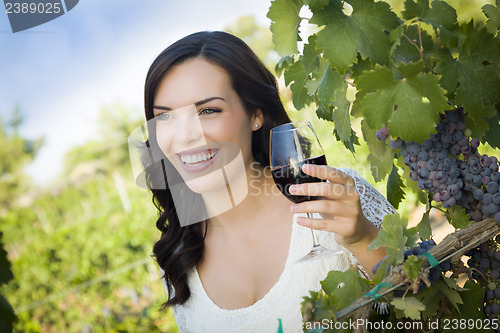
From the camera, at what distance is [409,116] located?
35.7 inches

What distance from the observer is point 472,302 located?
0.99 m

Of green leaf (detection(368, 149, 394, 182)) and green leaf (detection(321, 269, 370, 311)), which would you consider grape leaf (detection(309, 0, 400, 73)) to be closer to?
green leaf (detection(368, 149, 394, 182))

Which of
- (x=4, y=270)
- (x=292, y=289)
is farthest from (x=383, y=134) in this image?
(x=292, y=289)

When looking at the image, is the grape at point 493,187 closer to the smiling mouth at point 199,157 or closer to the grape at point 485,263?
the grape at point 485,263

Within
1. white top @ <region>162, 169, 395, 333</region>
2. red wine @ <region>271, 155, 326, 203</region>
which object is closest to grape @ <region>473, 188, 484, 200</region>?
red wine @ <region>271, 155, 326, 203</region>

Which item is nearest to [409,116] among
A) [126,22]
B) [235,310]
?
[235,310]

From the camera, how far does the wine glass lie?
134cm

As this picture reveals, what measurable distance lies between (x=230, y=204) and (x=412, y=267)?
144 centimetres

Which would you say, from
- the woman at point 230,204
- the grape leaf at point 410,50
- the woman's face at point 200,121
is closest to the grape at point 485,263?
the grape leaf at point 410,50

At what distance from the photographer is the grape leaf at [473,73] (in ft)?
3.20

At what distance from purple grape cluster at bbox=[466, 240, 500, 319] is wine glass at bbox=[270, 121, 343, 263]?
1.30 feet

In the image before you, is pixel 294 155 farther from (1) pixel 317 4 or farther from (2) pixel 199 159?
(2) pixel 199 159

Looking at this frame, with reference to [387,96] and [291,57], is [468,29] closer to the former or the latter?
[387,96]

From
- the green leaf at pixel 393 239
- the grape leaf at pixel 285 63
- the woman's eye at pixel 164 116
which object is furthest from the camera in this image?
the woman's eye at pixel 164 116
